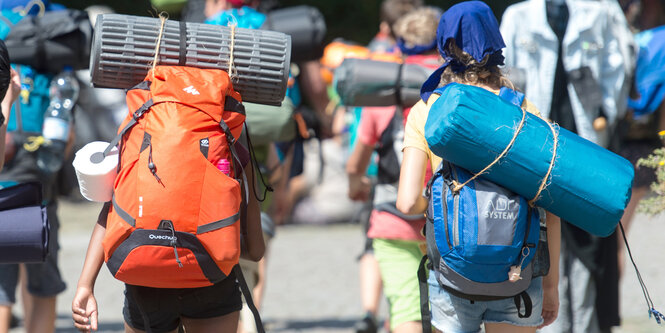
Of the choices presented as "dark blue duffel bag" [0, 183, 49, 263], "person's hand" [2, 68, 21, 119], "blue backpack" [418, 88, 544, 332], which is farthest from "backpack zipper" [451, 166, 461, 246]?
"person's hand" [2, 68, 21, 119]

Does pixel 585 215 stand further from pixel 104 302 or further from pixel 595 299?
pixel 104 302

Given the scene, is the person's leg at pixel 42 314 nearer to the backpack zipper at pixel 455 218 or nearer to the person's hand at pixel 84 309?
the person's hand at pixel 84 309

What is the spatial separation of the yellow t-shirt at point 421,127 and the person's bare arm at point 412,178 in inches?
0.8

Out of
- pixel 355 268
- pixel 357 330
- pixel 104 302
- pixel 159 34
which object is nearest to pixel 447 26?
pixel 159 34

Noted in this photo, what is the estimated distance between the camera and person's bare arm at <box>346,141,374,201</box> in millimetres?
4734

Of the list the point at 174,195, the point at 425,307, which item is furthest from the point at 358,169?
the point at 174,195

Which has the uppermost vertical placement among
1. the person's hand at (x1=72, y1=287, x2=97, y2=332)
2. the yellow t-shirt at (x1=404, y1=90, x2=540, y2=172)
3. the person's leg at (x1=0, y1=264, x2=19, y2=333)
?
the yellow t-shirt at (x1=404, y1=90, x2=540, y2=172)

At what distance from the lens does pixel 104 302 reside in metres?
6.84

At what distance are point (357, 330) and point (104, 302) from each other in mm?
2277

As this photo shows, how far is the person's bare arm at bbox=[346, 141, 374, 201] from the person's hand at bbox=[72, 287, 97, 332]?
1.94 m

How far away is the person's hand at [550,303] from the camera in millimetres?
3326

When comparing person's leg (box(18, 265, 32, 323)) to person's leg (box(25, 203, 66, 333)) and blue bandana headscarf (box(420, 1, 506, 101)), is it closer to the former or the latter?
person's leg (box(25, 203, 66, 333))

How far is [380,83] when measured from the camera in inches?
162

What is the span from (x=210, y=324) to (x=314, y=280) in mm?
4539
